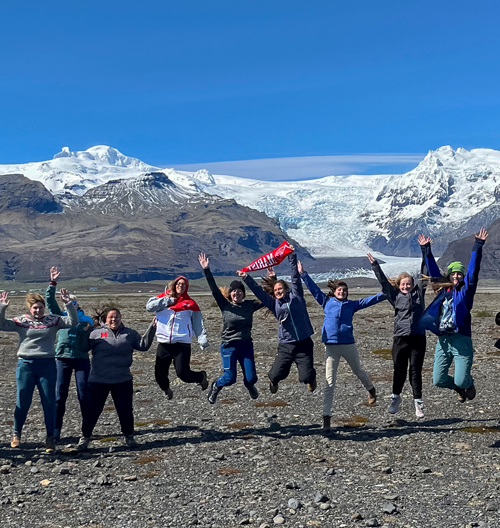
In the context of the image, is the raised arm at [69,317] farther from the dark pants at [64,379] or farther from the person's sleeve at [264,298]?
the person's sleeve at [264,298]

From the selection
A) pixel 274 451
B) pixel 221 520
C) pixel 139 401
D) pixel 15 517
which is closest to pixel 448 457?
pixel 274 451

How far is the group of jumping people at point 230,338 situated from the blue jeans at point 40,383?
2 centimetres

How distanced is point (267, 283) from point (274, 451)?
13.6 ft

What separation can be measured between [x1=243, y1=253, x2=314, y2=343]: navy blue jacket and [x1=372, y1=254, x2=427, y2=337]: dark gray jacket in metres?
1.98

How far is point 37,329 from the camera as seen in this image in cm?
1409

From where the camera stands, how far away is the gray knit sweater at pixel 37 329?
45.9 ft

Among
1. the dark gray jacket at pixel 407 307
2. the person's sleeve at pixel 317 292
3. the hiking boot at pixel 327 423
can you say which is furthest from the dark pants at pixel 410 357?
the person's sleeve at pixel 317 292

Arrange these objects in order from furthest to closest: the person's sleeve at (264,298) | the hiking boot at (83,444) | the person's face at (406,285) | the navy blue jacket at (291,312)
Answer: the person's sleeve at (264,298), the navy blue jacket at (291,312), the person's face at (406,285), the hiking boot at (83,444)

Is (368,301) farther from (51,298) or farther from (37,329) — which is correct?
(37,329)

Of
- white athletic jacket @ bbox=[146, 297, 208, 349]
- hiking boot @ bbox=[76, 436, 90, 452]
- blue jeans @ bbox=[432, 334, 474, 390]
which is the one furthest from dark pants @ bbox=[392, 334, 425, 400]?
hiking boot @ bbox=[76, 436, 90, 452]

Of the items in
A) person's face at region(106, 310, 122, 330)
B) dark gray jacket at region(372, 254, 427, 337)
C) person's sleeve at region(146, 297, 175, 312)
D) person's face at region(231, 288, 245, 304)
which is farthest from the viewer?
person's face at region(231, 288, 245, 304)

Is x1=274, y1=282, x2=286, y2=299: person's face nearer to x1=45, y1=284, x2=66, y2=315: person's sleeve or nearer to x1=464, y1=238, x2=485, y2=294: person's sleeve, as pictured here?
x1=464, y1=238, x2=485, y2=294: person's sleeve

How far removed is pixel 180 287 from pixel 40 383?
394cm

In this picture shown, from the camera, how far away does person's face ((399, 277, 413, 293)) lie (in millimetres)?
15297
